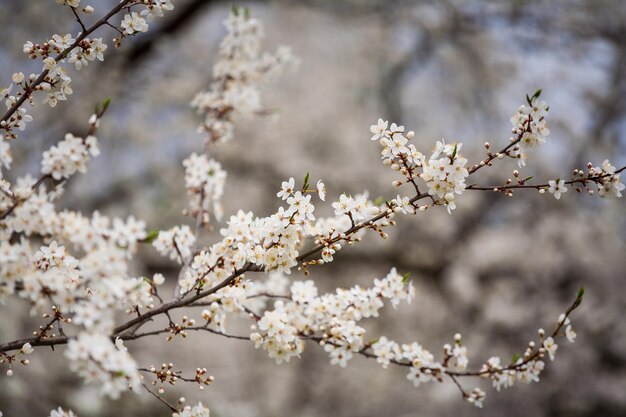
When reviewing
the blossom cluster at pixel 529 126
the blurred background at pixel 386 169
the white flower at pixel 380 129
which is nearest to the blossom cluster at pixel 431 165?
the white flower at pixel 380 129

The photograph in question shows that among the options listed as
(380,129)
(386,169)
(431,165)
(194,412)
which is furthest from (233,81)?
(386,169)

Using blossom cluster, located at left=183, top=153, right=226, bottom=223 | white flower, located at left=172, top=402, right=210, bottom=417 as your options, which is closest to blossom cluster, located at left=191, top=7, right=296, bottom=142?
blossom cluster, located at left=183, top=153, right=226, bottom=223

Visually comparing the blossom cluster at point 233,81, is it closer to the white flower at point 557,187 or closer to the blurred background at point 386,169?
the white flower at point 557,187

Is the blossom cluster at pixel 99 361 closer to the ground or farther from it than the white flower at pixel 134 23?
closer to the ground

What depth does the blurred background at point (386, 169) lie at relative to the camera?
3.95 m

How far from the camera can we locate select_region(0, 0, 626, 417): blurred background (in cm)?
395

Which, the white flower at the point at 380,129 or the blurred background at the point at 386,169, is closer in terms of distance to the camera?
the white flower at the point at 380,129

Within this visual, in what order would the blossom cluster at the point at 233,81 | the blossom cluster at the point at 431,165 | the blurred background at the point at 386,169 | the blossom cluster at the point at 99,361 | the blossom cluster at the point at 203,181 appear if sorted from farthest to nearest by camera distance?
the blurred background at the point at 386,169 → the blossom cluster at the point at 233,81 → the blossom cluster at the point at 203,181 → the blossom cluster at the point at 431,165 → the blossom cluster at the point at 99,361

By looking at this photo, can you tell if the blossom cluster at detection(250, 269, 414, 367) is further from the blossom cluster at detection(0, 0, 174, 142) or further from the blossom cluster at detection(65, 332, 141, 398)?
the blossom cluster at detection(0, 0, 174, 142)

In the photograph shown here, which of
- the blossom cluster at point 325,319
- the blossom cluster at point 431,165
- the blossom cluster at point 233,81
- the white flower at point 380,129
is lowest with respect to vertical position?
the blossom cluster at point 325,319

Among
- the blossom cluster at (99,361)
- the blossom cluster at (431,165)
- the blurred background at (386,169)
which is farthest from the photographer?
the blurred background at (386,169)

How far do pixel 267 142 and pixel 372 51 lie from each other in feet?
4.40

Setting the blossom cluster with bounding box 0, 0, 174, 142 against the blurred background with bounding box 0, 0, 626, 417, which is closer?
the blossom cluster with bounding box 0, 0, 174, 142

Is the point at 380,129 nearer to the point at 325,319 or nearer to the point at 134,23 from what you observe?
the point at 325,319
